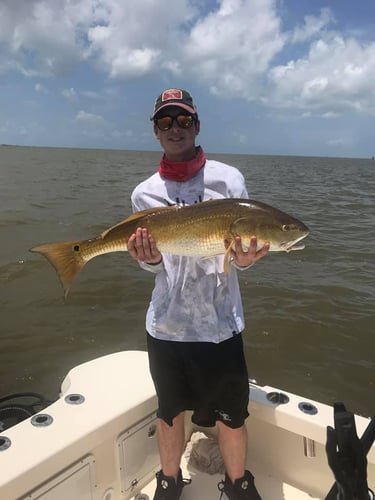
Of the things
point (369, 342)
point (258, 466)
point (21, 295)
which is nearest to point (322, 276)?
point (369, 342)

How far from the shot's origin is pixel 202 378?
129 inches

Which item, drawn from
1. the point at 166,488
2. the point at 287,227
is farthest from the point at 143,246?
the point at 166,488

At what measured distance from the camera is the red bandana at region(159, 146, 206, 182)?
3.30 m

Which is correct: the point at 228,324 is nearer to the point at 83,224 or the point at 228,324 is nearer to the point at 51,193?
the point at 83,224

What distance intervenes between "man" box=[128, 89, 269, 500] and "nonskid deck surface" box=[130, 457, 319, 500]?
314 millimetres

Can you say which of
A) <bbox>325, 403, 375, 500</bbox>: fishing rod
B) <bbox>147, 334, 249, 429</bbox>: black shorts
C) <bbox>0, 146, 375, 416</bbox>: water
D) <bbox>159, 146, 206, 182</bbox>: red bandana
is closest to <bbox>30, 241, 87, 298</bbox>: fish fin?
<bbox>147, 334, 249, 429</bbox>: black shorts

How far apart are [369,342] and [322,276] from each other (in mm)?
3373

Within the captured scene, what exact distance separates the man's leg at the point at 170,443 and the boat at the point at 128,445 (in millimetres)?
197

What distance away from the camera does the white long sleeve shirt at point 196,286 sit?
3.23m

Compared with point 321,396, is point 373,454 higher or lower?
higher

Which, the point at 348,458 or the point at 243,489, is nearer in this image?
the point at 348,458

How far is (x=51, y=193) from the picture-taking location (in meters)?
24.7

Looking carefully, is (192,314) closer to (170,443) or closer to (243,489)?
(170,443)

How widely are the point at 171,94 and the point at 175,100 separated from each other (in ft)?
0.29
